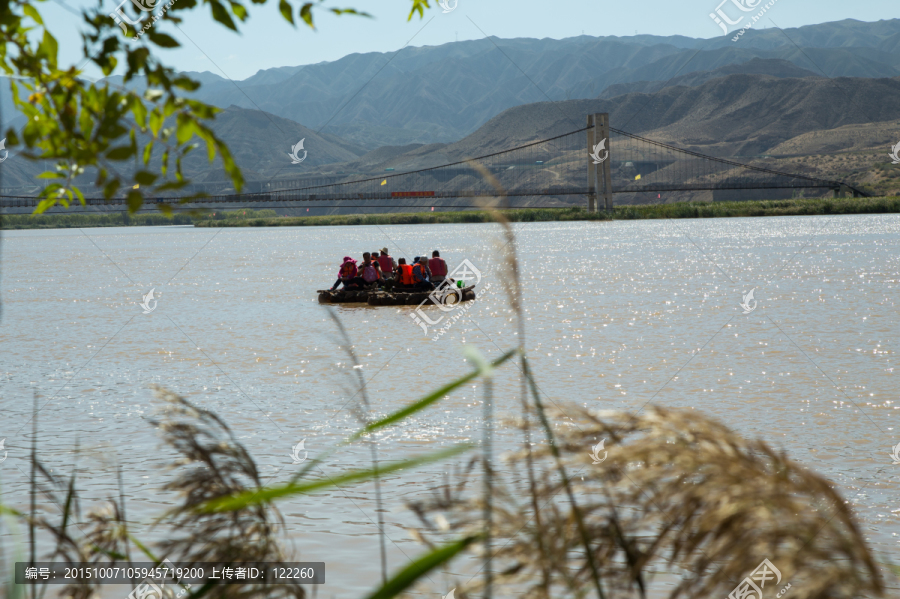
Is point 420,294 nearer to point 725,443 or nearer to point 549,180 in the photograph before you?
point 725,443

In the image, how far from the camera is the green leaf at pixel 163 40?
6.32ft

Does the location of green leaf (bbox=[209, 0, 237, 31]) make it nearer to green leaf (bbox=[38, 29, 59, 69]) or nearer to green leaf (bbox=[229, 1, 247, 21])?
green leaf (bbox=[229, 1, 247, 21])

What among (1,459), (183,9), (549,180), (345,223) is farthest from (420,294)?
(549,180)

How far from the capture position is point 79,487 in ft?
20.9

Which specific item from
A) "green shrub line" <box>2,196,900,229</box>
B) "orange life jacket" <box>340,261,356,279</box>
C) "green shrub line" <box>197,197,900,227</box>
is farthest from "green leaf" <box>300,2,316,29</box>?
"green shrub line" <box>197,197,900,227</box>

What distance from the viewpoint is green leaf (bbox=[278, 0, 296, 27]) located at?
2.33 metres

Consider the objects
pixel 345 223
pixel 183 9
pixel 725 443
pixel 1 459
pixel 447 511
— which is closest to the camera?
pixel 725 443

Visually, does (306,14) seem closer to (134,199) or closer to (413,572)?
(134,199)

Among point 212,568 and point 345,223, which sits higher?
point 345,223

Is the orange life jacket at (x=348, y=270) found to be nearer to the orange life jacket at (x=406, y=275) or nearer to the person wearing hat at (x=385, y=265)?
the person wearing hat at (x=385, y=265)

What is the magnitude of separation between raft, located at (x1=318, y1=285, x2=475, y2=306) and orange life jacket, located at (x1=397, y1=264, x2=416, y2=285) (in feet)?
0.83

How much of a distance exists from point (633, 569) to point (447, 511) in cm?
32

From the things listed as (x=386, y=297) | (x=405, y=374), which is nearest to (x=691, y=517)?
(x=405, y=374)

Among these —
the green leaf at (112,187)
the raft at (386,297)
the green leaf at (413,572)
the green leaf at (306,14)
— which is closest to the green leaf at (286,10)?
the green leaf at (306,14)
